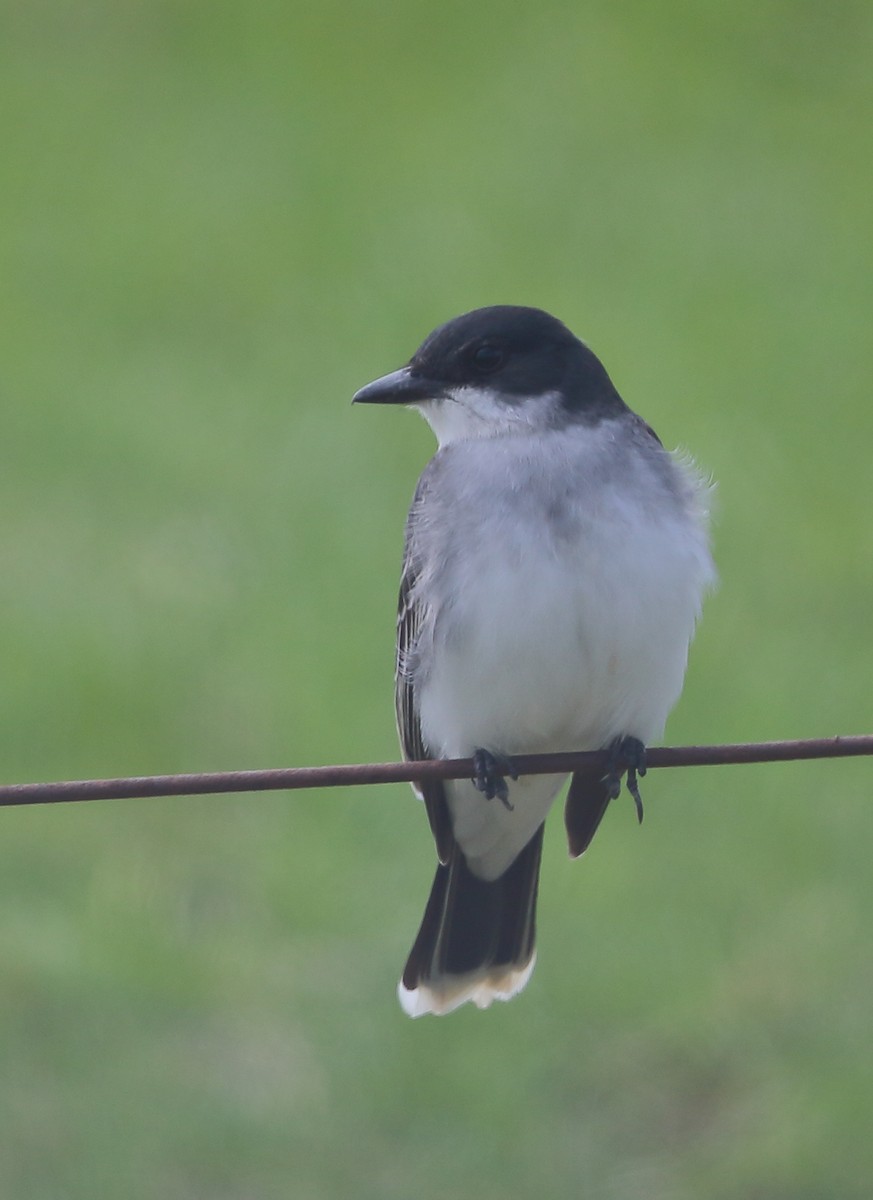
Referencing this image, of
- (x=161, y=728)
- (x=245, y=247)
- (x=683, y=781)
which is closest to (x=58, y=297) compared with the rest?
(x=245, y=247)

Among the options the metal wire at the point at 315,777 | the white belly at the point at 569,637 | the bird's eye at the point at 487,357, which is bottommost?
the metal wire at the point at 315,777

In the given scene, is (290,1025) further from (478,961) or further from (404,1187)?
(478,961)

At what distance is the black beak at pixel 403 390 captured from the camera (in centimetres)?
549

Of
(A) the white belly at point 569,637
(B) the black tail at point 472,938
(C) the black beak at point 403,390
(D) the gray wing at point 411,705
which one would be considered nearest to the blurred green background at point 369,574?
(B) the black tail at point 472,938

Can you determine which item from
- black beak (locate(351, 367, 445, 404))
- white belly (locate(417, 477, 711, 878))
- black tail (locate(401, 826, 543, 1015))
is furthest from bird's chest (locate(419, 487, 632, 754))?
black tail (locate(401, 826, 543, 1015))

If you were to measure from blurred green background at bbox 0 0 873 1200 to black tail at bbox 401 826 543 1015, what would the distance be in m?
1.25

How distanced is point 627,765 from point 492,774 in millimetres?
346

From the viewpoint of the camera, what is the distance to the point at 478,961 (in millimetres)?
5887

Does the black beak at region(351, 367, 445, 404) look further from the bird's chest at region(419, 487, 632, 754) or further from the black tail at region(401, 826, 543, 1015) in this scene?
the black tail at region(401, 826, 543, 1015)

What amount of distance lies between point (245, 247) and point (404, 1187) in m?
7.94

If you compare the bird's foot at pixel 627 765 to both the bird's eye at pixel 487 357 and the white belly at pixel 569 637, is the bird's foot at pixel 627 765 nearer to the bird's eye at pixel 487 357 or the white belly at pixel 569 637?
the white belly at pixel 569 637

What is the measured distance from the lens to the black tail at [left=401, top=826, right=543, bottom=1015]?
584 cm

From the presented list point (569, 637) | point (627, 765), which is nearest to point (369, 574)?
point (627, 765)

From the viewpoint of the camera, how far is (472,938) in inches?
232
